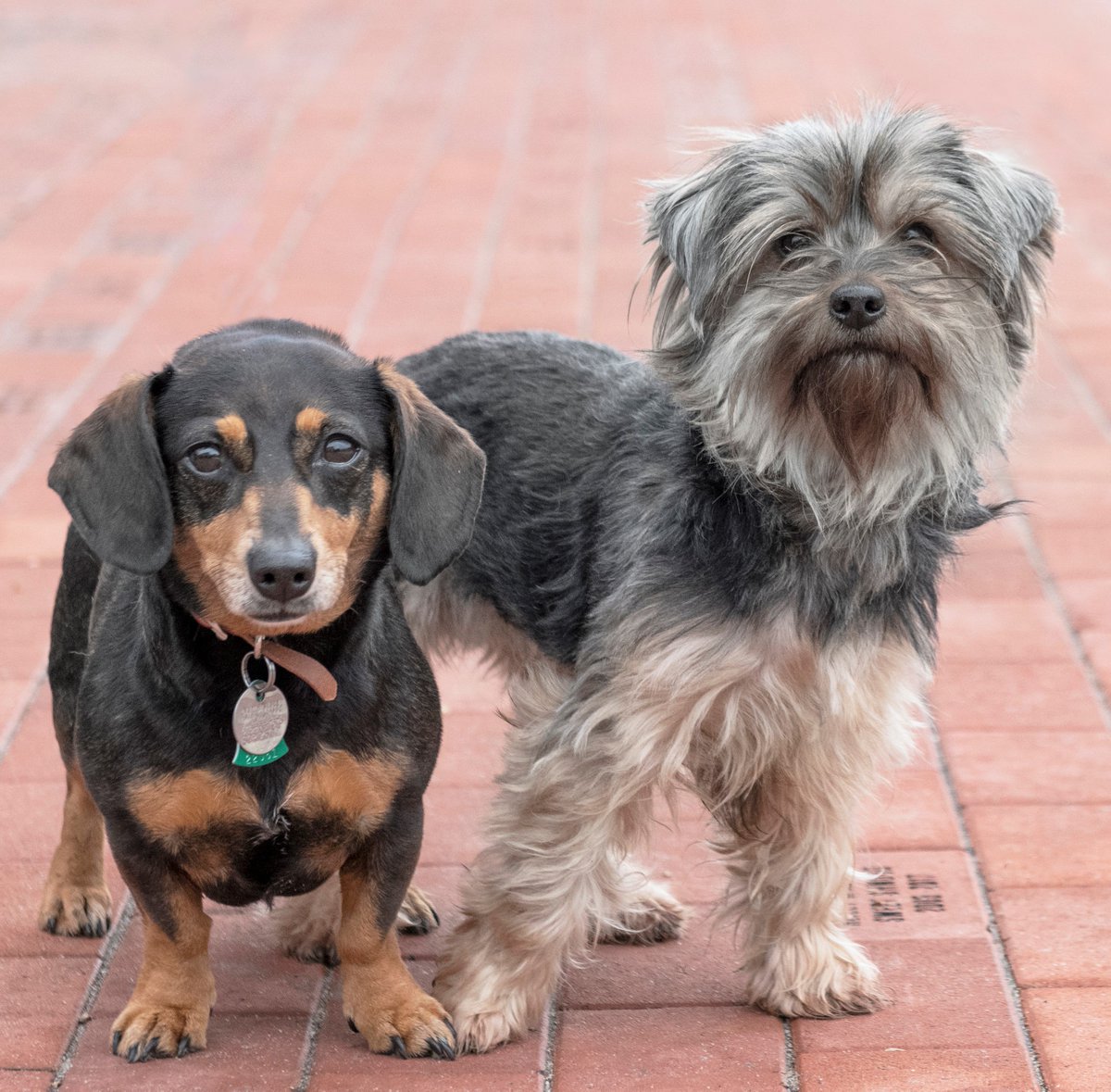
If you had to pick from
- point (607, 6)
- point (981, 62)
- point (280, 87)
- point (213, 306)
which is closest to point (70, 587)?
point (213, 306)

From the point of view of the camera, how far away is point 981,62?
1388cm

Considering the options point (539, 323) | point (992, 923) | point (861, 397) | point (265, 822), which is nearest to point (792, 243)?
point (861, 397)

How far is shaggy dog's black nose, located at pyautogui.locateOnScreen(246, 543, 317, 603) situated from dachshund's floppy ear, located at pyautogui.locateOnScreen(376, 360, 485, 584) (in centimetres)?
31

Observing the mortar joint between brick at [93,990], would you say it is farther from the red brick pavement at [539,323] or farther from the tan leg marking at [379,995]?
the tan leg marking at [379,995]

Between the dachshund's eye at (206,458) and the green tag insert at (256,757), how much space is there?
1.69 feet

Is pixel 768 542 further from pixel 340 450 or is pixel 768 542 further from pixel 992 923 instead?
pixel 992 923

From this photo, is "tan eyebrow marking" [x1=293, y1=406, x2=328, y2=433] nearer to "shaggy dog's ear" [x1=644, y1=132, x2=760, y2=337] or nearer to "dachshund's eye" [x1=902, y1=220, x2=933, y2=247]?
"shaggy dog's ear" [x1=644, y1=132, x2=760, y2=337]

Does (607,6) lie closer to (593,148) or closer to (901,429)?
(593,148)

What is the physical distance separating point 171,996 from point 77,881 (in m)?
0.60

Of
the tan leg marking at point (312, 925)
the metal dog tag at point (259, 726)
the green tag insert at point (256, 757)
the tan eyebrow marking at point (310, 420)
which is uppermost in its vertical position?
the tan eyebrow marking at point (310, 420)

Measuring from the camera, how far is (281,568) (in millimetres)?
2879

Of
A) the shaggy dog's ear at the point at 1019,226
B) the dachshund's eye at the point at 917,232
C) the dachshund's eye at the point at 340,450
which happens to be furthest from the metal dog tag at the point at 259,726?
the shaggy dog's ear at the point at 1019,226

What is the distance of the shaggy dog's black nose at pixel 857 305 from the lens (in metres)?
3.04

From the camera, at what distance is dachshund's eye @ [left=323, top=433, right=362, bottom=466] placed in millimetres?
3107
